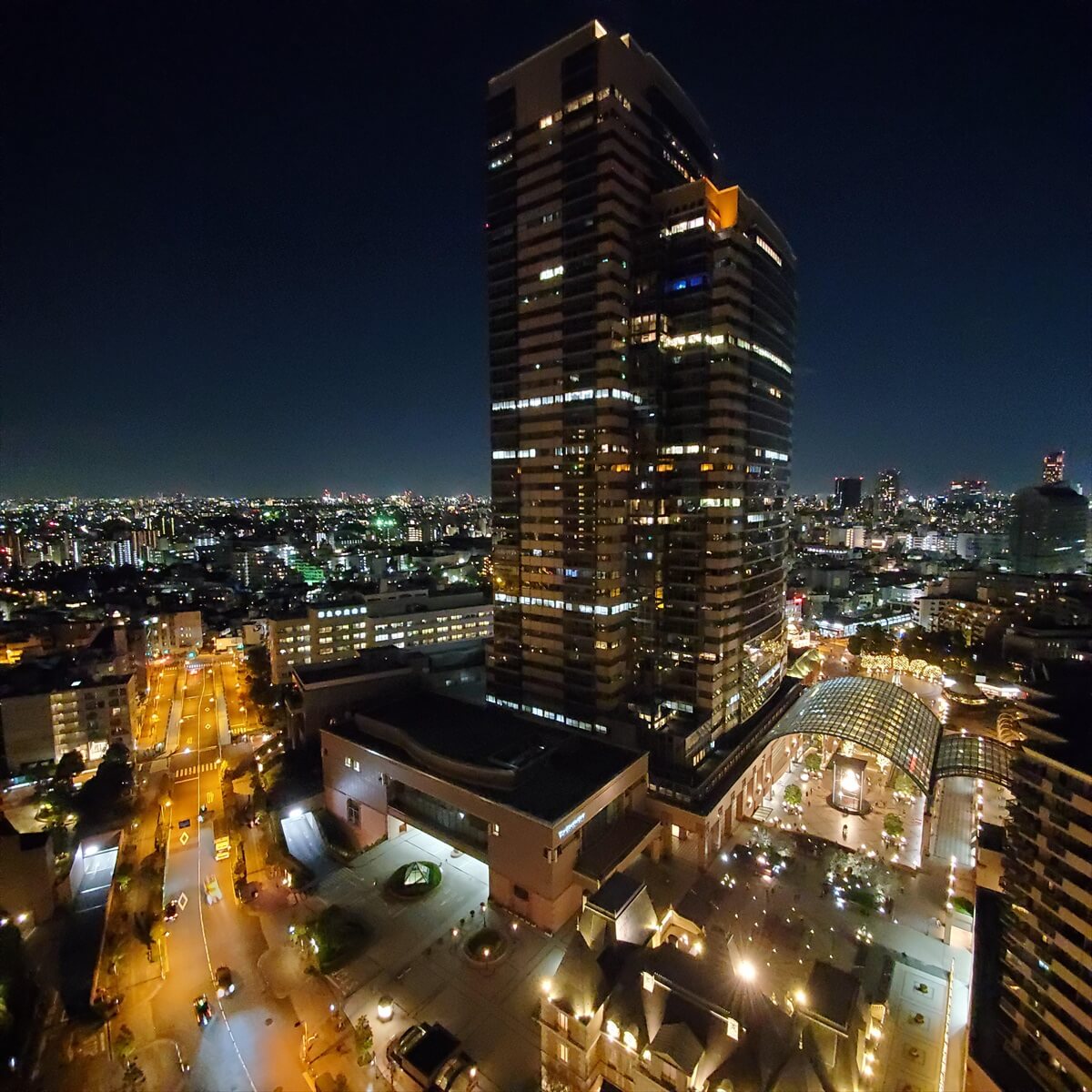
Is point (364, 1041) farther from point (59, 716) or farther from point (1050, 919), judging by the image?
point (59, 716)

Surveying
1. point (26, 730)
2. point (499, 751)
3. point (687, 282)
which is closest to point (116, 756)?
point (26, 730)

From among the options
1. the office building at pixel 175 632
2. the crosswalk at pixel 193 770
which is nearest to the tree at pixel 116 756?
the crosswalk at pixel 193 770

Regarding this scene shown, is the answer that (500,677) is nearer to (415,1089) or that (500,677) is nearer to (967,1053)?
(415,1089)

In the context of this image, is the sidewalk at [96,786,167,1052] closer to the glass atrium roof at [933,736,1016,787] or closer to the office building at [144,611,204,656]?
the office building at [144,611,204,656]

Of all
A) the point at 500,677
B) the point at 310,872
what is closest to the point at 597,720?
the point at 500,677

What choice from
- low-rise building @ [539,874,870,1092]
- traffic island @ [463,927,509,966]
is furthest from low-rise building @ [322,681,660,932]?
low-rise building @ [539,874,870,1092]

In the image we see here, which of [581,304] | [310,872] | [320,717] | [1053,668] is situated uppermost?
[581,304]
